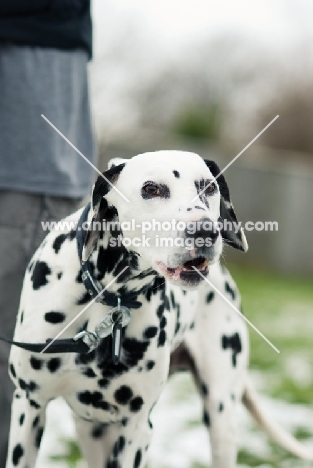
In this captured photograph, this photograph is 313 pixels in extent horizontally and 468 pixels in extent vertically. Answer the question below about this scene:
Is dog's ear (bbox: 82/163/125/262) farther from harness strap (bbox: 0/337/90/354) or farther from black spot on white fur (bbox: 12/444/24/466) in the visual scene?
black spot on white fur (bbox: 12/444/24/466)

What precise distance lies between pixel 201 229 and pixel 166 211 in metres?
0.16

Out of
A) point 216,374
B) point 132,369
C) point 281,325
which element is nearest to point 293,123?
point 281,325

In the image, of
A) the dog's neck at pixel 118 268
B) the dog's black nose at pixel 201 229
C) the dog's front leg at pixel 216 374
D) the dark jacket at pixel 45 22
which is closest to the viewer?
the dog's black nose at pixel 201 229

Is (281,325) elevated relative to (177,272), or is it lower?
lower

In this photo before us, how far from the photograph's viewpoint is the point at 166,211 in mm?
2365

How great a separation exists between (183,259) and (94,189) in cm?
47

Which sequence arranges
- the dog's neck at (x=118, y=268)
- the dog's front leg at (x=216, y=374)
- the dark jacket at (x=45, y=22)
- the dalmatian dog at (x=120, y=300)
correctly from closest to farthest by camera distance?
the dalmatian dog at (x=120, y=300)
the dog's neck at (x=118, y=268)
the dark jacket at (x=45, y=22)
the dog's front leg at (x=216, y=374)

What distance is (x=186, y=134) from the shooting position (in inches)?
675

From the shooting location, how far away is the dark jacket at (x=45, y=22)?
317 cm

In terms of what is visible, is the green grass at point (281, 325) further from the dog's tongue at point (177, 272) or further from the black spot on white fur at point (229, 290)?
the dog's tongue at point (177, 272)

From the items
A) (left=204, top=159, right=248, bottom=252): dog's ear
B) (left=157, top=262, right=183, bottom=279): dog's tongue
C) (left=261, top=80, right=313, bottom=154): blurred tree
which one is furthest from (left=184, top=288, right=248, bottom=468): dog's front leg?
(left=261, top=80, right=313, bottom=154): blurred tree

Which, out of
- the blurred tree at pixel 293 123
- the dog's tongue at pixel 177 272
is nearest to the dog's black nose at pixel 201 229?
the dog's tongue at pixel 177 272

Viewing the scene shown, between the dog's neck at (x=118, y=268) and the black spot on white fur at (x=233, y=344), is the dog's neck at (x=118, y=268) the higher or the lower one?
the higher one

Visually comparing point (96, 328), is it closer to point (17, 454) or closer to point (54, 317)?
point (54, 317)
